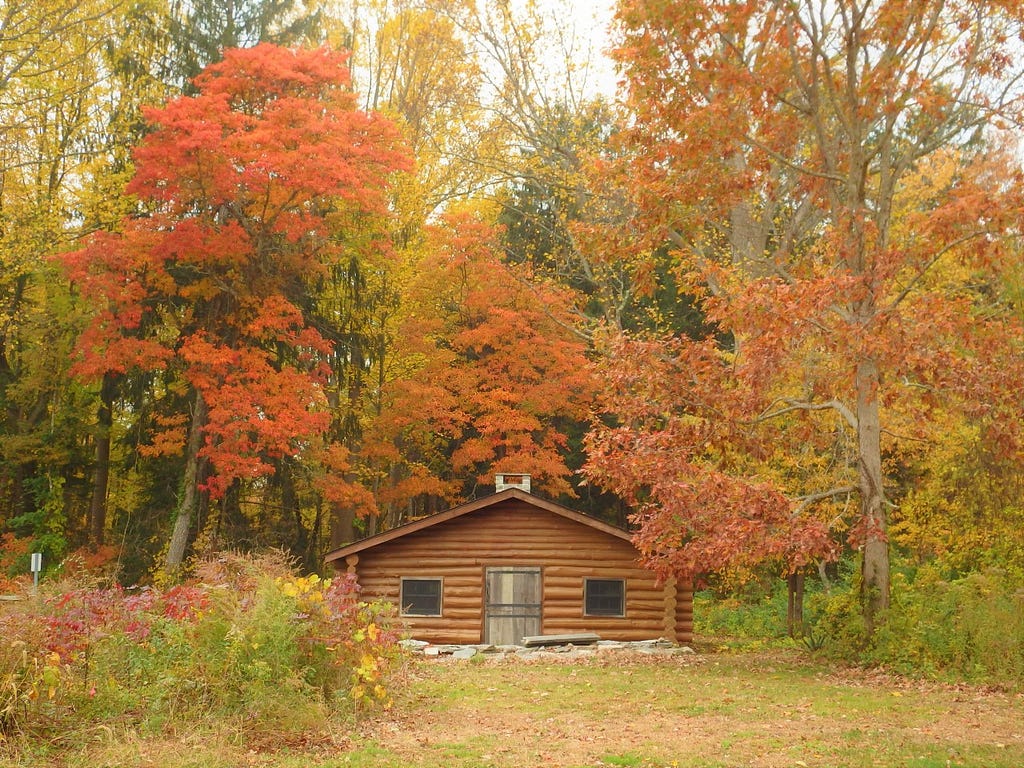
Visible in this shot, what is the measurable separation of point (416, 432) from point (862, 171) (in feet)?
54.1

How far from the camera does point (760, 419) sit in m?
18.3

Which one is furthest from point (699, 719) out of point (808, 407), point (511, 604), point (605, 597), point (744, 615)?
point (744, 615)

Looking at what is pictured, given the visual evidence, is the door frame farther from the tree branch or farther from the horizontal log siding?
the tree branch

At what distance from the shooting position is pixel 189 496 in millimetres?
25766

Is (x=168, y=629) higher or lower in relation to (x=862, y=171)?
lower

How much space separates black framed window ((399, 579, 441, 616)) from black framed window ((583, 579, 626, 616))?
3252 millimetres

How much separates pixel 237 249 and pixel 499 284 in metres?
7.75

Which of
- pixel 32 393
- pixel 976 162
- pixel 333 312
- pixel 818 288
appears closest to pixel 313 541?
pixel 333 312

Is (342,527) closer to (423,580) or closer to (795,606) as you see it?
(423,580)

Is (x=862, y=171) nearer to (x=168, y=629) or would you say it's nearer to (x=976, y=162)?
(x=976, y=162)

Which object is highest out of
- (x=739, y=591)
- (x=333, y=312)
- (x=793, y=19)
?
(x=793, y=19)

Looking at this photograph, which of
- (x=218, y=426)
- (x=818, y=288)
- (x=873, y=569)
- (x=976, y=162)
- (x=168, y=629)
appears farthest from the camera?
(x=976, y=162)

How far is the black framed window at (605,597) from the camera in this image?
23.1 m

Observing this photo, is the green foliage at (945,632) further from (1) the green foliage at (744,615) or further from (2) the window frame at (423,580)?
(2) the window frame at (423,580)
